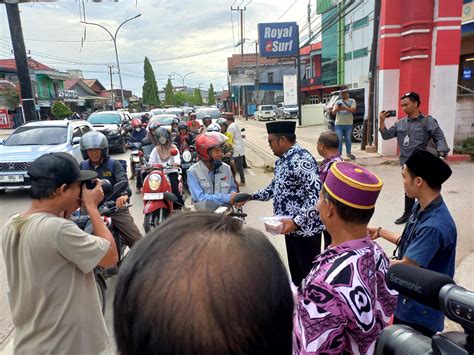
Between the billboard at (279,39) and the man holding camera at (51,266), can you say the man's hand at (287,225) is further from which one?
the billboard at (279,39)

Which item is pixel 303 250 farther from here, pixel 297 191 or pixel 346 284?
pixel 346 284

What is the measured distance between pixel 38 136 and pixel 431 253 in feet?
32.6

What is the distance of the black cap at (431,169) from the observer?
233 cm

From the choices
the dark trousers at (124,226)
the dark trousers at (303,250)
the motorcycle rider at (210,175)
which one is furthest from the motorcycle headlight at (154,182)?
the dark trousers at (303,250)

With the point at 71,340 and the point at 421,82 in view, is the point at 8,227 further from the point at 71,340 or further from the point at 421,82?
the point at 421,82

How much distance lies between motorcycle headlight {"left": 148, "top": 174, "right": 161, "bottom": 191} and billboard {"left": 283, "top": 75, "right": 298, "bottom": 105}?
28465 millimetres

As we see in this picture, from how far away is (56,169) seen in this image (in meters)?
1.98

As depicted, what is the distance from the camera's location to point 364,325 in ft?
4.69

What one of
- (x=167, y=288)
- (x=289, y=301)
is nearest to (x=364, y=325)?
(x=289, y=301)

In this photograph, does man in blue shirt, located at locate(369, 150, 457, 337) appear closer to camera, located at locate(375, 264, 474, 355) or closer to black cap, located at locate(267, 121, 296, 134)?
camera, located at locate(375, 264, 474, 355)

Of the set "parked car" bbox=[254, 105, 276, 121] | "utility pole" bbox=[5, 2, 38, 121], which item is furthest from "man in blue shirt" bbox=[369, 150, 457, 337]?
"parked car" bbox=[254, 105, 276, 121]

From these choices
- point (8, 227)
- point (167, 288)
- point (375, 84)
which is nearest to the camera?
point (167, 288)

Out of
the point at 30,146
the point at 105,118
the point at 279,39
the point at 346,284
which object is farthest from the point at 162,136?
the point at 279,39

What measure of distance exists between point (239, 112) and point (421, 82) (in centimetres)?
4523
